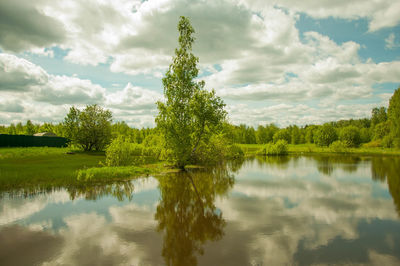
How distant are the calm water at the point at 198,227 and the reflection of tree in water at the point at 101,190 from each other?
0.20ft

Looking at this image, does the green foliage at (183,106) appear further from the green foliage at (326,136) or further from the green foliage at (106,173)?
the green foliage at (326,136)

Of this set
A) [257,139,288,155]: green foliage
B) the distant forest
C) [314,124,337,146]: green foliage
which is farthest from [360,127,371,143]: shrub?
[257,139,288,155]: green foliage

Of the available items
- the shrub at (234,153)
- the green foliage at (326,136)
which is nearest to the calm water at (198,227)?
the shrub at (234,153)

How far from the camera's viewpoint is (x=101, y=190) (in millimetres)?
15453

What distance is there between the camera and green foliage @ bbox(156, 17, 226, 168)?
24834 millimetres

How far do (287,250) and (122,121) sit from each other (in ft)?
404

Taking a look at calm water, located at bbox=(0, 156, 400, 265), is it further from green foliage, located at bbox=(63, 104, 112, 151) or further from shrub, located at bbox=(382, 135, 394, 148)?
shrub, located at bbox=(382, 135, 394, 148)

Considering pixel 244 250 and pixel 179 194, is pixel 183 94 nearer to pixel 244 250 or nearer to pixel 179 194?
pixel 179 194

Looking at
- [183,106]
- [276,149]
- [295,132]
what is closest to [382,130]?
[295,132]

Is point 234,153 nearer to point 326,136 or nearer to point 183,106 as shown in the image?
point 183,106

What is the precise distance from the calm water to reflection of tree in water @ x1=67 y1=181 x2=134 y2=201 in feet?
0.20

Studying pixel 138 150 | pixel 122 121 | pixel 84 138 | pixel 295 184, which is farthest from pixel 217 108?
pixel 122 121

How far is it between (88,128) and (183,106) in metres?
28.5

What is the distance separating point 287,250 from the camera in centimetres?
723
